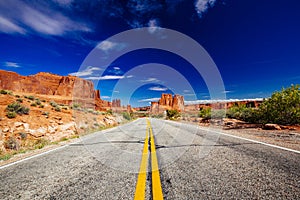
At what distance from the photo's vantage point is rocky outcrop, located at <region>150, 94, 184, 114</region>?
5174 inches

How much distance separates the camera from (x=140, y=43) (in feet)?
82.7

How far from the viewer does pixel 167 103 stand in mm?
145125

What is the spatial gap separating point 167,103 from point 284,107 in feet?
440

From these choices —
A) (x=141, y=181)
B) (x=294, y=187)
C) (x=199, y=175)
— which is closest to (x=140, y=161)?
(x=141, y=181)

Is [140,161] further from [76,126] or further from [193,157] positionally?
[76,126]

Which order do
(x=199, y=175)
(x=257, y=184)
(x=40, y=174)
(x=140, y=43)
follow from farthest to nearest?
(x=140, y=43)
(x=40, y=174)
(x=199, y=175)
(x=257, y=184)

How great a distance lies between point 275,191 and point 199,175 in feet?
3.40

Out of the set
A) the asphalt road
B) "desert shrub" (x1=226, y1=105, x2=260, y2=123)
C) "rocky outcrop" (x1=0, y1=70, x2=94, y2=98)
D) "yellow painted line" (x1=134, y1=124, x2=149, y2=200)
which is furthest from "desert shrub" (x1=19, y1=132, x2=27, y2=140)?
"rocky outcrop" (x1=0, y1=70, x2=94, y2=98)

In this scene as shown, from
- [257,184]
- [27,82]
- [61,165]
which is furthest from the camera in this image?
[27,82]

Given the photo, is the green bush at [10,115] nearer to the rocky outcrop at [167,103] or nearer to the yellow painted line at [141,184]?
the yellow painted line at [141,184]

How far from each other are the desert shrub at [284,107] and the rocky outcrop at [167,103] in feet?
379

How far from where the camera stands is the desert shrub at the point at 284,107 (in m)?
10.5

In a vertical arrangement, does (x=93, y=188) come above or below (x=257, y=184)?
below

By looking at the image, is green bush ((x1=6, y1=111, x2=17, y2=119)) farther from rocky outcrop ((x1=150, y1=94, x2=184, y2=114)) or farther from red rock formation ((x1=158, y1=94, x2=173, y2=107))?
red rock formation ((x1=158, y1=94, x2=173, y2=107))
